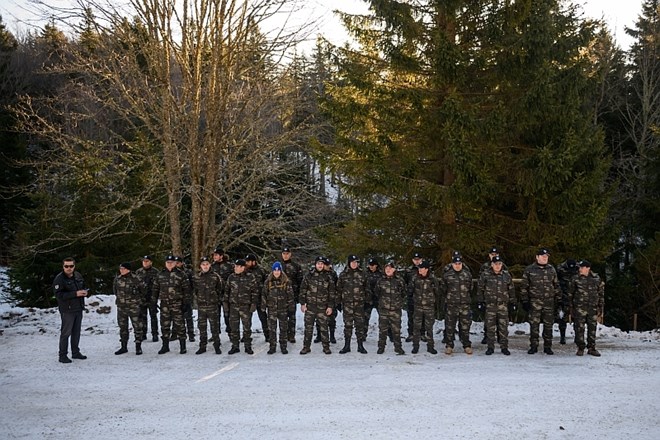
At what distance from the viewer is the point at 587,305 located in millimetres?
10719

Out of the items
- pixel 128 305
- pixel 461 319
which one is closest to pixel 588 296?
pixel 461 319

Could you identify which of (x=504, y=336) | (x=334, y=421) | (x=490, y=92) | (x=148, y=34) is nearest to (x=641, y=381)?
(x=504, y=336)

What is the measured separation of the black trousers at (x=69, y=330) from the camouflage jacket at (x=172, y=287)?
1.63 metres

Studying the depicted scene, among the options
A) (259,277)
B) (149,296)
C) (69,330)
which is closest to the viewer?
(69,330)

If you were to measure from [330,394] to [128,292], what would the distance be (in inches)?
213

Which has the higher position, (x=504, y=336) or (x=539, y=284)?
(x=539, y=284)

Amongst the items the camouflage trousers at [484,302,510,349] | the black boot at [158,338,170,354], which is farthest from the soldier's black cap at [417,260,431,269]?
the black boot at [158,338,170,354]

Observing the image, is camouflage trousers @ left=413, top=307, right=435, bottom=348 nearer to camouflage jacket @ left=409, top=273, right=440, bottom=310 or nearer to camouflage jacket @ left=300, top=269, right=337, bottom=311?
camouflage jacket @ left=409, top=273, right=440, bottom=310

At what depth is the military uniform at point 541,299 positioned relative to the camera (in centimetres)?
1079

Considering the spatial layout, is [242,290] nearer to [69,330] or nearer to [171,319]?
[171,319]

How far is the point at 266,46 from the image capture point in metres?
15.5

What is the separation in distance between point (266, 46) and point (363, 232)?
20.5 feet

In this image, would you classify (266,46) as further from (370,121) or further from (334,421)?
(334,421)

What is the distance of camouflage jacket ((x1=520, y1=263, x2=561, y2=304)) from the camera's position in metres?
10.9
